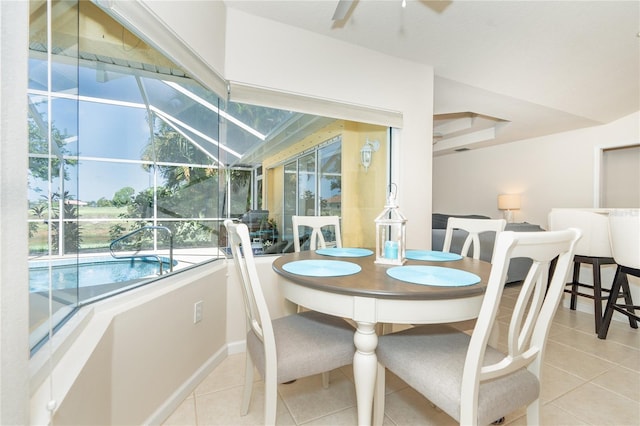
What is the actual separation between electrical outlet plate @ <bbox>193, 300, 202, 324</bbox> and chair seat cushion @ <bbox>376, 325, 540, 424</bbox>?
111 centimetres

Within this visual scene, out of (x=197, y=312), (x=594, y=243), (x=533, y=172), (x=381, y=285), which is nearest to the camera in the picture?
(x=381, y=285)

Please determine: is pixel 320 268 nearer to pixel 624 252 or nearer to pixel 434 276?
pixel 434 276

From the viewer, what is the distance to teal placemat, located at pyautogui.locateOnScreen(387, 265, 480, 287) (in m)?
1.20

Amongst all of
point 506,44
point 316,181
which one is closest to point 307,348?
point 316,181

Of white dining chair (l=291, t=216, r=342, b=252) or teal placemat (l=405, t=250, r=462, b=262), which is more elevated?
white dining chair (l=291, t=216, r=342, b=252)

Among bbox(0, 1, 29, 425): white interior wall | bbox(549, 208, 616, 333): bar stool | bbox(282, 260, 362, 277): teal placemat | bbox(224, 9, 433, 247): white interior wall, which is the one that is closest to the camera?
bbox(0, 1, 29, 425): white interior wall

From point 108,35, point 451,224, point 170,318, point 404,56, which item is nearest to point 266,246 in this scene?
point 170,318

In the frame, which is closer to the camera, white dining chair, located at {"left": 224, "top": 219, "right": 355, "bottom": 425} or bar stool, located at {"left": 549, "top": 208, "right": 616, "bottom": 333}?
white dining chair, located at {"left": 224, "top": 219, "right": 355, "bottom": 425}

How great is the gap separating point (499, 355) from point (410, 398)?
0.75 meters

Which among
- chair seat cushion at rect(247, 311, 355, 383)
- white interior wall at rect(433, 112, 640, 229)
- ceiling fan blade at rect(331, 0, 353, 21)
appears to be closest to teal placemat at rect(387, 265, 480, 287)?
chair seat cushion at rect(247, 311, 355, 383)

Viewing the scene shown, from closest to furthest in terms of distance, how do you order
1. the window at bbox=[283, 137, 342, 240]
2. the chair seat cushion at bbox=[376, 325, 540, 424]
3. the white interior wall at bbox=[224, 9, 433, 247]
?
1. the chair seat cushion at bbox=[376, 325, 540, 424]
2. the white interior wall at bbox=[224, 9, 433, 247]
3. the window at bbox=[283, 137, 342, 240]

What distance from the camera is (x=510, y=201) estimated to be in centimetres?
577

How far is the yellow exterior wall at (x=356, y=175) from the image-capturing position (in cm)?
304

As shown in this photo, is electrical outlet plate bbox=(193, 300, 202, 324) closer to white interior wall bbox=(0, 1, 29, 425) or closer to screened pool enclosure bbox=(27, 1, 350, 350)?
screened pool enclosure bbox=(27, 1, 350, 350)
